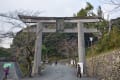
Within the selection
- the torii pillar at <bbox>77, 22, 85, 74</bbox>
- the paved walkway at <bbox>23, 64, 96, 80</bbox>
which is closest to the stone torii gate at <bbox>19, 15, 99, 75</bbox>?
the torii pillar at <bbox>77, 22, 85, 74</bbox>

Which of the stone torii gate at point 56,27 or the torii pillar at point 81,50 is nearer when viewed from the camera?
the torii pillar at point 81,50

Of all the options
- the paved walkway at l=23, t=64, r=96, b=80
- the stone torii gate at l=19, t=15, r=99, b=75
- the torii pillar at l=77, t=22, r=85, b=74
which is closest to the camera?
the paved walkway at l=23, t=64, r=96, b=80

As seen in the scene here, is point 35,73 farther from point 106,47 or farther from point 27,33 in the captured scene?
point 106,47

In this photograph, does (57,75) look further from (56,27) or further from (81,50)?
(56,27)

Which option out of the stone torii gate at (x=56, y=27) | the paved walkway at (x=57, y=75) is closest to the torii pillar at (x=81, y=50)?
the stone torii gate at (x=56, y=27)

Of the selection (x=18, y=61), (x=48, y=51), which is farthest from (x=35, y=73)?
(x=48, y=51)

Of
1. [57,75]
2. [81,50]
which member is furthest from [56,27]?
[57,75]

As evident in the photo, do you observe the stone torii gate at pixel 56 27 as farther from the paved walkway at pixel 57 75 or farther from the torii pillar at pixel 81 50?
the paved walkway at pixel 57 75

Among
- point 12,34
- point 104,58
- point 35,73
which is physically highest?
point 12,34

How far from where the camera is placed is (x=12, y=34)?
28219 mm

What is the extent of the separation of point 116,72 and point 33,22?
54.8ft

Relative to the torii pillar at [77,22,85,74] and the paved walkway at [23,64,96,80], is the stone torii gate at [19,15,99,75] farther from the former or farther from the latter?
the paved walkway at [23,64,96,80]

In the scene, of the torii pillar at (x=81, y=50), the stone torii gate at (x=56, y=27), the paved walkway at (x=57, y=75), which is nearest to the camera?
the paved walkway at (x=57, y=75)

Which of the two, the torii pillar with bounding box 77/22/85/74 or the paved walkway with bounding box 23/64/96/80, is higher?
the torii pillar with bounding box 77/22/85/74
